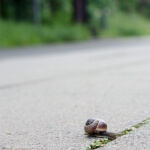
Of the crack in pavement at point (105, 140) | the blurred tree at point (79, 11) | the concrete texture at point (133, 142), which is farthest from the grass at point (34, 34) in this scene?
the concrete texture at point (133, 142)

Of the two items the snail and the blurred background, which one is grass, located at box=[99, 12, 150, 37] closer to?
the blurred background

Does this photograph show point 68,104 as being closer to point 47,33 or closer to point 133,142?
point 133,142

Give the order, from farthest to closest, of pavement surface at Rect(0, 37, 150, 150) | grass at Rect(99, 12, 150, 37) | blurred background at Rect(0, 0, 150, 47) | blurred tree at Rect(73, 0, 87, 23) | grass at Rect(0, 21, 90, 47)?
grass at Rect(99, 12, 150, 37) < blurred tree at Rect(73, 0, 87, 23) < blurred background at Rect(0, 0, 150, 47) < grass at Rect(0, 21, 90, 47) < pavement surface at Rect(0, 37, 150, 150)

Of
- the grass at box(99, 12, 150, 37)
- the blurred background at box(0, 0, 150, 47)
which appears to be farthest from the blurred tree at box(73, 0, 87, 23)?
the grass at box(99, 12, 150, 37)

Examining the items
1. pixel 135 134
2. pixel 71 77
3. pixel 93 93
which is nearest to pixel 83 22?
pixel 71 77

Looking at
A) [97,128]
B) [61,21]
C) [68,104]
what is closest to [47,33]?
[61,21]

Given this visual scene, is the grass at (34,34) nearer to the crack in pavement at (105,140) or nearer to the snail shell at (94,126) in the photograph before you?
the crack in pavement at (105,140)

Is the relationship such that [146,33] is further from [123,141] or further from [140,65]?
[123,141]
